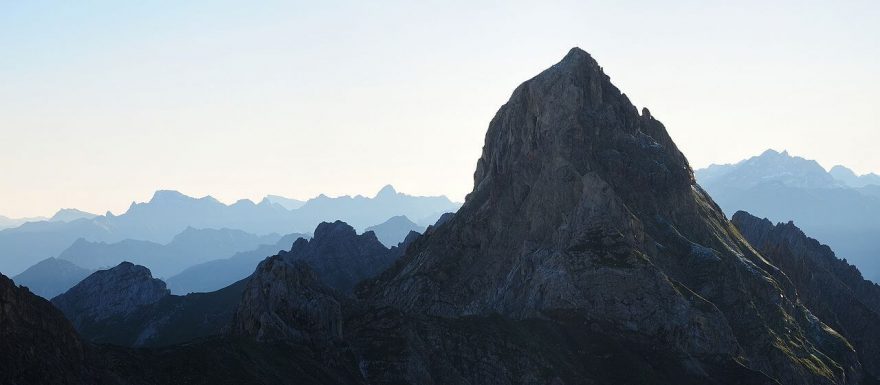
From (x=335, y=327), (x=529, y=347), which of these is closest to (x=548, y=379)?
(x=529, y=347)

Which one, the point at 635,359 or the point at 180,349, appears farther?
the point at 635,359

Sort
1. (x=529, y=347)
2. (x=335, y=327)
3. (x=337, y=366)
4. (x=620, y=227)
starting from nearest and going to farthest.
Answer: (x=337, y=366)
(x=335, y=327)
(x=529, y=347)
(x=620, y=227)

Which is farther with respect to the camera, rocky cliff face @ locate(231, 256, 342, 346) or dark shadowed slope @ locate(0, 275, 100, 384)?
rocky cliff face @ locate(231, 256, 342, 346)

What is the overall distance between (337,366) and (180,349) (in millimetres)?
25955

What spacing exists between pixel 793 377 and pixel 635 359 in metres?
37.4

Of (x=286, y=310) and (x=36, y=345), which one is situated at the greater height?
(x=286, y=310)

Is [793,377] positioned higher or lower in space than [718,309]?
lower

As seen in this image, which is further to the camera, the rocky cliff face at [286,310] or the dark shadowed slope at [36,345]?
the rocky cliff face at [286,310]

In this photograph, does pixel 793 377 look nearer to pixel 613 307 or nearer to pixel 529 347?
pixel 613 307

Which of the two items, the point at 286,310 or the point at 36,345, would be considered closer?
the point at 36,345

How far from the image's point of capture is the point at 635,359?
6447 inches

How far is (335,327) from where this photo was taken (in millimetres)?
148000

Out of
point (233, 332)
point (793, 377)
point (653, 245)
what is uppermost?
point (653, 245)

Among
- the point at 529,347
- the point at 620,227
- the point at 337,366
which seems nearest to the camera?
the point at 337,366
